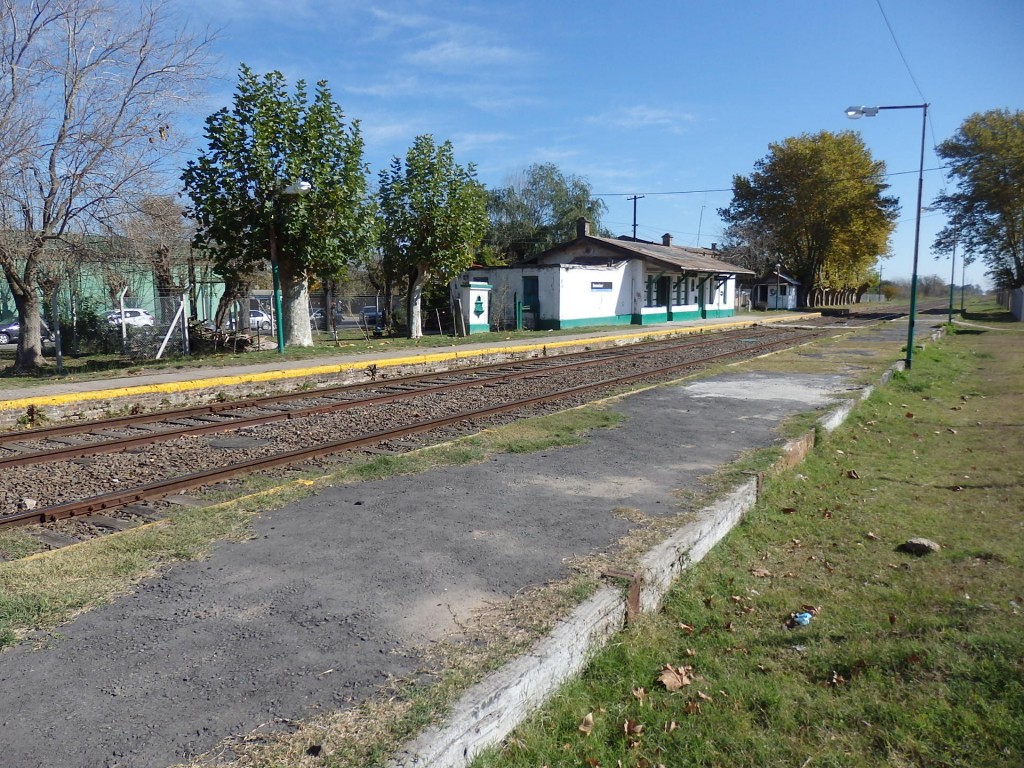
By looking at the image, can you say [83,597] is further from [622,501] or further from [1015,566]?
[1015,566]

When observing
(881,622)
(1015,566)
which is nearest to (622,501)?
(881,622)

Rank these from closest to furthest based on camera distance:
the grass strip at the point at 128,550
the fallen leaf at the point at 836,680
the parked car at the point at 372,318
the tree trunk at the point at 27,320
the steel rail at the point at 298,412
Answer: the fallen leaf at the point at 836,680 < the grass strip at the point at 128,550 < the steel rail at the point at 298,412 < the tree trunk at the point at 27,320 < the parked car at the point at 372,318

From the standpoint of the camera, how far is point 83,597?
4219 mm

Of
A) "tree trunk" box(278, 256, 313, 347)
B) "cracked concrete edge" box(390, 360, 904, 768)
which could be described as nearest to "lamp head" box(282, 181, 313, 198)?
"tree trunk" box(278, 256, 313, 347)

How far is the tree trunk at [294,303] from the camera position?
2077 centimetres

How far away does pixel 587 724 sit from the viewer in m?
3.31

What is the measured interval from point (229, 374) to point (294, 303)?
695cm

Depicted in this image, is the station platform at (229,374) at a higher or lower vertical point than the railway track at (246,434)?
higher

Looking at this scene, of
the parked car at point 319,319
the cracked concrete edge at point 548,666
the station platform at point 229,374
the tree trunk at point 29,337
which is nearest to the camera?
the cracked concrete edge at point 548,666

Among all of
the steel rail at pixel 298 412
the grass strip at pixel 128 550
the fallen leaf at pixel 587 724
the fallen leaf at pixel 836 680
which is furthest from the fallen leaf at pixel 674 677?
the steel rail at pixel 298 412

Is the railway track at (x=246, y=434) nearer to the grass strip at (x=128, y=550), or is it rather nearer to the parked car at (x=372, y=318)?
the grass strip at (x=128, y=550)

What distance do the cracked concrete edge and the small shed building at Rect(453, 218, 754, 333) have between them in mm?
24539

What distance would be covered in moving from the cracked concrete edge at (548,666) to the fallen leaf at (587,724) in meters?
0.21

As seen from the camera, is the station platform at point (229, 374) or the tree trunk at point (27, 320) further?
the tree trunk at point (27, 320)
